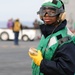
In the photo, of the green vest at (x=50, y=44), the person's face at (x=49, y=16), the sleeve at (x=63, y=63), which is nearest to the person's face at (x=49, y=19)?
the person's face at (x=49, y=16)

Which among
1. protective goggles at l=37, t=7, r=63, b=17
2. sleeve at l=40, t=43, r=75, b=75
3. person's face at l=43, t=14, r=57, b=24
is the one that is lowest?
sleeve at l=40, t=43, r=75, b=75

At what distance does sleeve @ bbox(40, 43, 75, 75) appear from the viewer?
12.8 feet

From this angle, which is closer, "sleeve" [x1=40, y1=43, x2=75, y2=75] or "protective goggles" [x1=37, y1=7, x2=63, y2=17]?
"sleeve" [x1=40, y1=43, x2=75, y2=75]

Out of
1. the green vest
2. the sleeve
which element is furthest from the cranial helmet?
the sleeve

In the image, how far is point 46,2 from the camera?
4.19 metres

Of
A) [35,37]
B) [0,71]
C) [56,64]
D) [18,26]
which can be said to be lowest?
[35,37]

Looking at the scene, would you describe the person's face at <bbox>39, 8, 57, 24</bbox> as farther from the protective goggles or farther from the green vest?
the green vest

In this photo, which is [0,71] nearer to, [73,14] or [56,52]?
[56,52]

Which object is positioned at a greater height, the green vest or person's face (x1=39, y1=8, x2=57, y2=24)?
person's face (x1=39, y1=8, x2=57, y2=24)

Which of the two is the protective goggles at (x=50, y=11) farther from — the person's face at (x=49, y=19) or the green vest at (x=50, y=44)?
the green vest at (x=50, y=44)

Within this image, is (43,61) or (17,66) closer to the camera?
(43,61)

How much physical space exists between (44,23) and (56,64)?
437 millimetres

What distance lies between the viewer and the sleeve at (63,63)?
390cm

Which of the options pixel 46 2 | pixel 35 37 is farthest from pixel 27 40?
pixel 46 2
